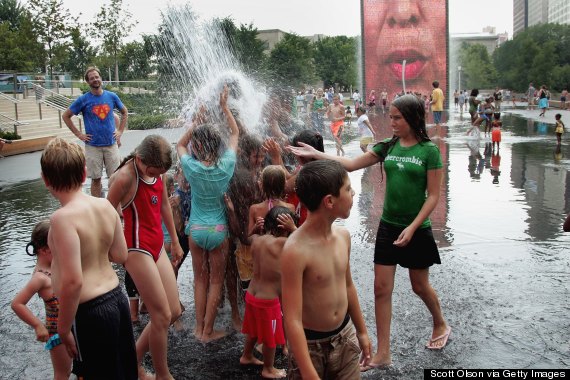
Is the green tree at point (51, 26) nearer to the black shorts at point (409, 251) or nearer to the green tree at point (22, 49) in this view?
the green tree at point (22, 49)

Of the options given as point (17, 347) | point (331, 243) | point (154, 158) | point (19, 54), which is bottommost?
Answer: point (17, 347)

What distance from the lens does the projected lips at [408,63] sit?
5675cm

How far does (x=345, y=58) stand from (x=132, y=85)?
57622mm

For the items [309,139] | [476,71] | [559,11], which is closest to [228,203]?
[309,139]

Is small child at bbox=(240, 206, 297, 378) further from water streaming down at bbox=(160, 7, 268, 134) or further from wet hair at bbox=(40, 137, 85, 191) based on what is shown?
water streaming down at bbox=(160, 7, 268, 134)

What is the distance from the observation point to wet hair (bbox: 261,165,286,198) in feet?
14.1

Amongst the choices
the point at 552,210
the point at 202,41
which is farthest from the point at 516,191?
the point at 202,41

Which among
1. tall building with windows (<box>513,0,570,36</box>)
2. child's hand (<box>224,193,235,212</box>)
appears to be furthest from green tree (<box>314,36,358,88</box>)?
child's hand (<box>224,193,235,212</box>)

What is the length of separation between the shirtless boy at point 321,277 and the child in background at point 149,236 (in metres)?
1.20

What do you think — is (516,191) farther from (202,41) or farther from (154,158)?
(154,158)

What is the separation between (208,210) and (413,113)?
173 centimetres

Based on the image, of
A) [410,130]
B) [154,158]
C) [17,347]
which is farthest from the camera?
[17,347]

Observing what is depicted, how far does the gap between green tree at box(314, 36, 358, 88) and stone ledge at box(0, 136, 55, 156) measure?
241ft

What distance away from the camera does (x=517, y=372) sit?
389 cm
